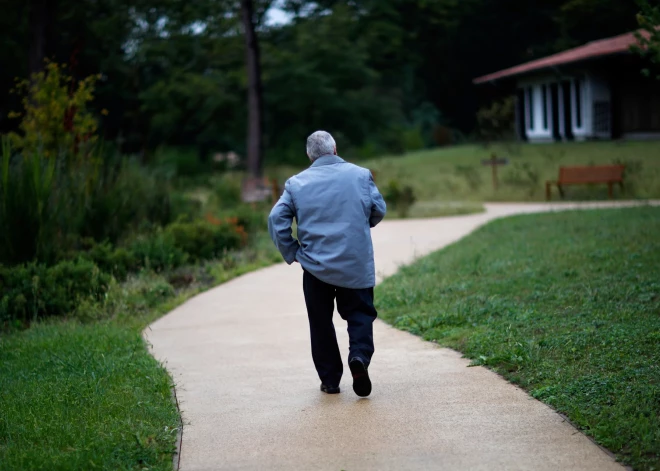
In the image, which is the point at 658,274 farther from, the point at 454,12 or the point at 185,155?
the point at 454,12

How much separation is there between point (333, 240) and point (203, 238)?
8851mm

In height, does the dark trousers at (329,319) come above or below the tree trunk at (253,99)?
below

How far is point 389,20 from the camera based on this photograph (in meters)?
50.7

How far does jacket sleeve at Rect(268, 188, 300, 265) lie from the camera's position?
6.33 metres

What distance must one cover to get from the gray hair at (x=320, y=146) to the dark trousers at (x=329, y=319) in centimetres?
83

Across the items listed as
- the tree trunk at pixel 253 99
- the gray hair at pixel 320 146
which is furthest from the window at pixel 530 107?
the gray hair at pixel 320 146

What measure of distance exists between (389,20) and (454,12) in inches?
145

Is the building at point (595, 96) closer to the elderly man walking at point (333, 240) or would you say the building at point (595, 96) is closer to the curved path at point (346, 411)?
the curved path at point (346, 411)

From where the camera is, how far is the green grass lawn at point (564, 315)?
5.64 metres

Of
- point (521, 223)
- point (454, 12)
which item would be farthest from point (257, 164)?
point (454, 12)

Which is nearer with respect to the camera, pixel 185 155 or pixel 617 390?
pixel 617 390

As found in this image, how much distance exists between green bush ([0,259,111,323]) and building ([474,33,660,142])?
79.8ft

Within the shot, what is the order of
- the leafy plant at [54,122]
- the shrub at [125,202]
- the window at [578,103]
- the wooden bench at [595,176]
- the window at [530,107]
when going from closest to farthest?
the shrub at [125,202]
the leafy plant at [54,122]
the wooden bench at [595,176]
the window at [578,103]
the window at [530,107]

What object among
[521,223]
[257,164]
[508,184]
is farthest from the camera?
[257,164]
